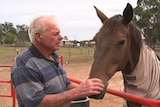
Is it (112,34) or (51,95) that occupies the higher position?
(112,34)

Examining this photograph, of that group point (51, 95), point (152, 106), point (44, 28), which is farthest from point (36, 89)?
point (152, 106)

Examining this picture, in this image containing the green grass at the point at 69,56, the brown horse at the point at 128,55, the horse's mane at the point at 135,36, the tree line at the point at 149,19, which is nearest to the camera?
the brown horse at the point at 128,55

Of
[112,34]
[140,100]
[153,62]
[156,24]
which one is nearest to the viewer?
[140,100]

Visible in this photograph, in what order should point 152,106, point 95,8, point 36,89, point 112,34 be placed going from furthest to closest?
point 95,8
point 112,34
point 152,106
point 36,89

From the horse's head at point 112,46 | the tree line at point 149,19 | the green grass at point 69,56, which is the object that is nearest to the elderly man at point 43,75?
the horse's head at point 112,46

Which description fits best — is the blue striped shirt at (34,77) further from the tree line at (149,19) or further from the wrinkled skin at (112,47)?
the tree line at (149,19)

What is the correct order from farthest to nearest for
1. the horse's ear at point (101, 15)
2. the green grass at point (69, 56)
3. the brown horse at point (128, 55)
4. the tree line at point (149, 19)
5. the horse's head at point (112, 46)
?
the tree line at point (149, 19), the green grass at point (69, 56), the horse's ear at point (101, 15), the brown horse at point (128, 55), the horse's head at point (112, 46)

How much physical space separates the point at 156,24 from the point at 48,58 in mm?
39596

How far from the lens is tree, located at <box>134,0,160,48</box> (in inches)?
1513

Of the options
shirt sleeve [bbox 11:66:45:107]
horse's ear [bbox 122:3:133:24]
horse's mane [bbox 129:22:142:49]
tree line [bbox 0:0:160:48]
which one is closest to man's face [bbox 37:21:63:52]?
shirt sleeve [bbox 11:66:45:107]

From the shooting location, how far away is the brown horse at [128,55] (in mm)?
2551

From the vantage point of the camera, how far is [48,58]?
7.15 ft

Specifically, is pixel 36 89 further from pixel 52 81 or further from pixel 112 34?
pixel 112 34

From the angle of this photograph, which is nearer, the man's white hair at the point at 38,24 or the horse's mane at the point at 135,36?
the man's white hair at the point at 38,24
